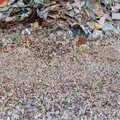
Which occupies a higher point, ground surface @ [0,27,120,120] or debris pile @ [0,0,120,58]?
debris pile @ [0,0,120,58]

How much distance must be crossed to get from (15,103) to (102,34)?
229cm

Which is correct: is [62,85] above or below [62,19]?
below

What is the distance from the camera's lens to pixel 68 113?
545 centimetres

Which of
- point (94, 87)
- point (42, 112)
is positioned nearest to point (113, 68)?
point (94, 87)

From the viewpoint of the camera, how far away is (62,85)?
5.95m

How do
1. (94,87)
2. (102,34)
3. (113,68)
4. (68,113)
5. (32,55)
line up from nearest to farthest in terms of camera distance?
1. (68,113)
2. (94,87)
3. (113,68)
4. (32,55)
5. (102,34)

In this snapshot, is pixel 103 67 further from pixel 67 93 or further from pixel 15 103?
pixel 15 103

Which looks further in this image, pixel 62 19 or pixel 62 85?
pixel 62 19

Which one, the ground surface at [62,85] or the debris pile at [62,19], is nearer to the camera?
the ground surface at [62,85]

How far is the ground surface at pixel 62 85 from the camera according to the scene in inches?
215

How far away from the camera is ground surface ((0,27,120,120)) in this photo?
547 cm

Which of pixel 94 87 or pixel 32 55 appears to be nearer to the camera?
pixel 94 87

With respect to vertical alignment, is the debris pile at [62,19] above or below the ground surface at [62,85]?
above

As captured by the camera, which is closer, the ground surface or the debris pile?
the ground surface
